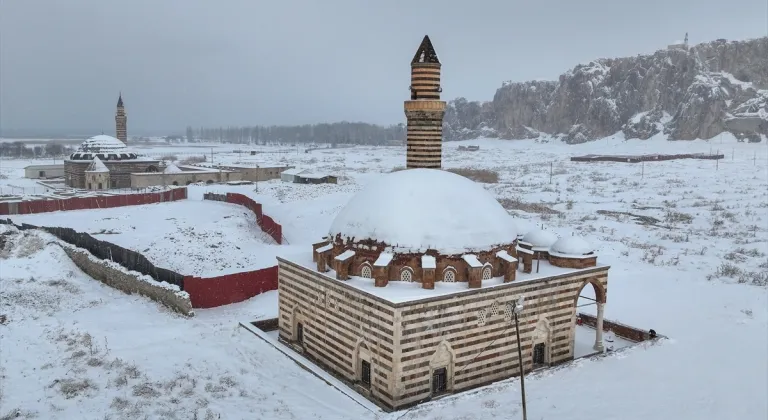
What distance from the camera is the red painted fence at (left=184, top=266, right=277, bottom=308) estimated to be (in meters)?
21.4

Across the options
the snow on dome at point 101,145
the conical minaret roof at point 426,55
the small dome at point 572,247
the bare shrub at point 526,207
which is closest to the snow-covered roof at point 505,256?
the small dome at point 572,247

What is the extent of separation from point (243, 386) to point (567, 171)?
2733 inches

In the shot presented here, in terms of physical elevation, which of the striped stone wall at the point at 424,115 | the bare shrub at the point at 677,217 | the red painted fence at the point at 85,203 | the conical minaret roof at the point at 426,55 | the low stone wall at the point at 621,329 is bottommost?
the low stone wall at the point at 621,329

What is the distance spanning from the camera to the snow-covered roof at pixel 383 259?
14570mm

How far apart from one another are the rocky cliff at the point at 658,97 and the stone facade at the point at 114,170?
339 feet

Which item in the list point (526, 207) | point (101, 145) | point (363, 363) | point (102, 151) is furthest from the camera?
point (101, 145)

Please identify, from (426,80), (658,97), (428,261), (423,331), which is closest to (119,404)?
(423,331)

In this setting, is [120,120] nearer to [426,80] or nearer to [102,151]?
[102,151]

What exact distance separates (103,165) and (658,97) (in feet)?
392

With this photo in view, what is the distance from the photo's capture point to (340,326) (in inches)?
615

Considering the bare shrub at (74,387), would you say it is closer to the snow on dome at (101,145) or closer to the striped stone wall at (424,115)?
the striped stone wall at (424,115)

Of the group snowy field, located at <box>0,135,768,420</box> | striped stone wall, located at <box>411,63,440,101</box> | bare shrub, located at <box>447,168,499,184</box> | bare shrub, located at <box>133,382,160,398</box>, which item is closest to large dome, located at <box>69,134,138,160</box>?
snowy field, located at <box>0,135,768,420</box>

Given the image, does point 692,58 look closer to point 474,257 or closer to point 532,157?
point 532,157

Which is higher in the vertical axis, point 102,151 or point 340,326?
point 102,151
